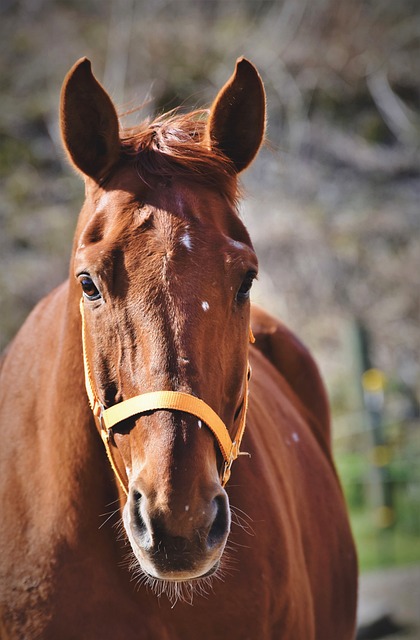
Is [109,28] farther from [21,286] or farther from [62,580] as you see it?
[62,580]

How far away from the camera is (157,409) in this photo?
1894 millimetres

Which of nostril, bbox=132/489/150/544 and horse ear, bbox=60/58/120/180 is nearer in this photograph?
nostril, bbox=132/489/150/544

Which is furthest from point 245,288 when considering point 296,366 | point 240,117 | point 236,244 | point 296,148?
point 296,148

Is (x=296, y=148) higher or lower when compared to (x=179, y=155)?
higher

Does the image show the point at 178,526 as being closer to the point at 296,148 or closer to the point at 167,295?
the point at 167,295

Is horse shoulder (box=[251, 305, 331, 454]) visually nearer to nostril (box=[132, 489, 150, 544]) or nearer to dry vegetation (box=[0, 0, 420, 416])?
nostril (box=[132, 489, 150, 544])

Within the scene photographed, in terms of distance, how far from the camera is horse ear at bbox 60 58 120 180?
2.25 meters

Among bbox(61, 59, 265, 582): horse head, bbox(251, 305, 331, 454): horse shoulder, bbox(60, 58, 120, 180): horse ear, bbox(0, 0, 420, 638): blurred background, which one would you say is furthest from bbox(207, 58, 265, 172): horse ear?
bbox(0, 0, 420, 638): blurred background

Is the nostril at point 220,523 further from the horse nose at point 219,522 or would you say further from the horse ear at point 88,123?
the horse ear at point 88,123

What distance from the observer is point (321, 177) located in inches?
602

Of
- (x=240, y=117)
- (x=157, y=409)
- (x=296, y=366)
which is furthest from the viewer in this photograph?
(x=296, y=366)

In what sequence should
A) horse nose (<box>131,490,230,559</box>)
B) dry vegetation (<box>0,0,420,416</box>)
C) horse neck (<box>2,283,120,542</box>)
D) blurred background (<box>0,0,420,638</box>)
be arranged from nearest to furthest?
1. horse nose (<box>131,490,230,559</box>)
2. horse neck (<box>2,283,120,542</box>)
3. blurred background (<box>0,0,420,638</box>)
4. dry vegetation (<box>0,0,420,416</box>)

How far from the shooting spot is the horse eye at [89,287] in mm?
2115

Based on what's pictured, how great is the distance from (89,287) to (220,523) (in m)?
0.76
